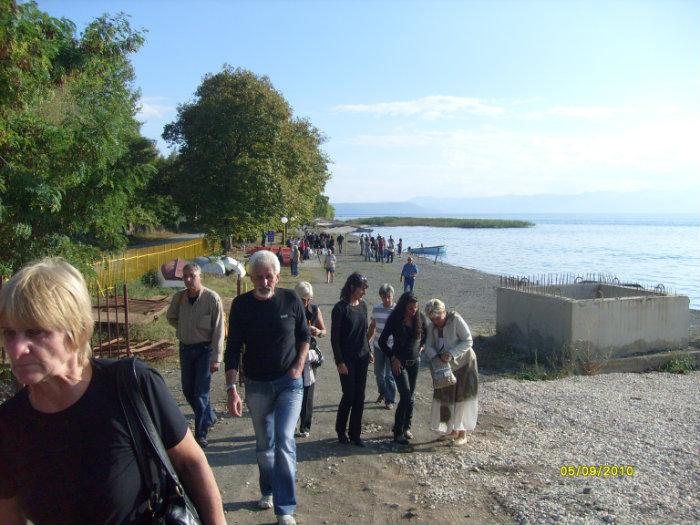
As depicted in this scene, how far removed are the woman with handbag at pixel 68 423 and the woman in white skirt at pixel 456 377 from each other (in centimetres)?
485

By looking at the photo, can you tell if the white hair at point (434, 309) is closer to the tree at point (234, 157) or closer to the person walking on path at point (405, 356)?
the person walking on path at point (405, 356)

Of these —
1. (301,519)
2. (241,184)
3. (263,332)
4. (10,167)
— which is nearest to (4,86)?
(10,167)

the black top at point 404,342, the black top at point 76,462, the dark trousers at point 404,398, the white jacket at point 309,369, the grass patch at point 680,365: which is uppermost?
the black top at point 76,462

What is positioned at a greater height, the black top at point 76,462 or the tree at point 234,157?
the tree at point 234,157

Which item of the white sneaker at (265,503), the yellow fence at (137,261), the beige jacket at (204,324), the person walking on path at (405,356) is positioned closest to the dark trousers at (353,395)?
the person walking on path at (405,356)

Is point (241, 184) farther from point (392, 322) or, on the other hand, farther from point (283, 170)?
point (392, 322)

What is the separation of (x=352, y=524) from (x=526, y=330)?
8942 mm

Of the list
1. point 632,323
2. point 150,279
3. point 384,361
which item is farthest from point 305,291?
point 150,279

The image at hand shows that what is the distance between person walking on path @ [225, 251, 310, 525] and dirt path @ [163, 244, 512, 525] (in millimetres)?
436

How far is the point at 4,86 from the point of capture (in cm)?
727

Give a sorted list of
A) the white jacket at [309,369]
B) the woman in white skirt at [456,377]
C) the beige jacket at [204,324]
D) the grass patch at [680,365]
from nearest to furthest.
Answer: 1. the beige jacket at [204,324]
2. the white jacket at [309,369]
3. the woman in white skirt at [456,377]
4. the grass patch at [680,365]

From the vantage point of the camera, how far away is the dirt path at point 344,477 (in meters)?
4.78

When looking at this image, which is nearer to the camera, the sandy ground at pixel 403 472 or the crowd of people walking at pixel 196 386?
the crowd of people walking at pixel 196 386
